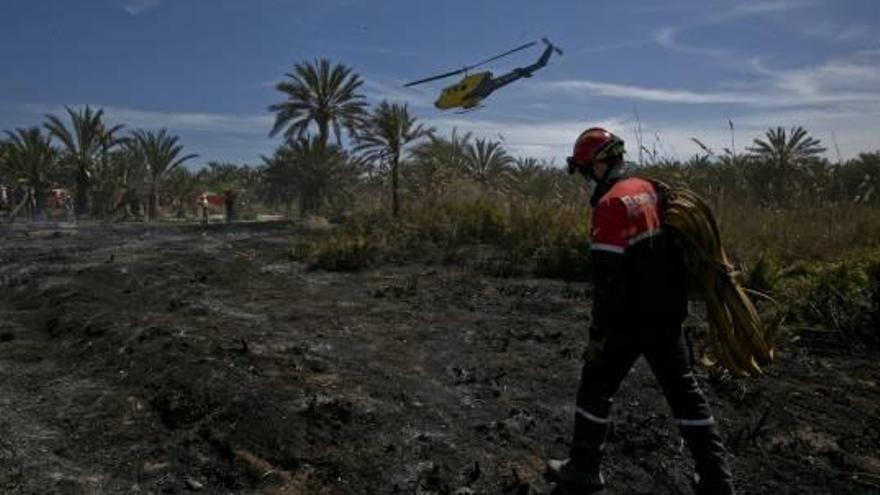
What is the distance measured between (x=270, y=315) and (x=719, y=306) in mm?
4597

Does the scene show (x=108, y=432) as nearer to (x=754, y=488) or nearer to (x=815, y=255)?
(x=754, y=488)

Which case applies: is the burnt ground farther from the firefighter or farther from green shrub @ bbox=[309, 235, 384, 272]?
green shrub @ bbox=[309, 235, 384, 272]

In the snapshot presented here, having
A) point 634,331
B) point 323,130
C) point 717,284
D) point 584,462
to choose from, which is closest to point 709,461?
point 584,462

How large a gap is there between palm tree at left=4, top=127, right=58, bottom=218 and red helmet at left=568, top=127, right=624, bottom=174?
35642 millimetres

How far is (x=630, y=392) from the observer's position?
5047 millimetres

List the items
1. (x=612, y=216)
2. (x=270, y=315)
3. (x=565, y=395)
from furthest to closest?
(x=270, y=315), (x=565, y=395), (x=612, y=216)

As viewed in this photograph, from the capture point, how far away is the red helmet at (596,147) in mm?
3689

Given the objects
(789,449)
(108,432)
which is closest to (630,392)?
(789,449)

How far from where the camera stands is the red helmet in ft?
12.1

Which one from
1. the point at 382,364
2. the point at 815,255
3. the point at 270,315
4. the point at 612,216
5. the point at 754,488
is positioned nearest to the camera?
the point at 612,216

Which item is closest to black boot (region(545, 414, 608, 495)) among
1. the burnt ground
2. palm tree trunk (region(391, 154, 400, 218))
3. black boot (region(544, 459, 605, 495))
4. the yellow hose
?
black boot (region(544, 459, 605, 495))

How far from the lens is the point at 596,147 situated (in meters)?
3.69

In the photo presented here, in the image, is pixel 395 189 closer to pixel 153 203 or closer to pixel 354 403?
pixel 354 403

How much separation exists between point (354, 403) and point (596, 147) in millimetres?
2217
